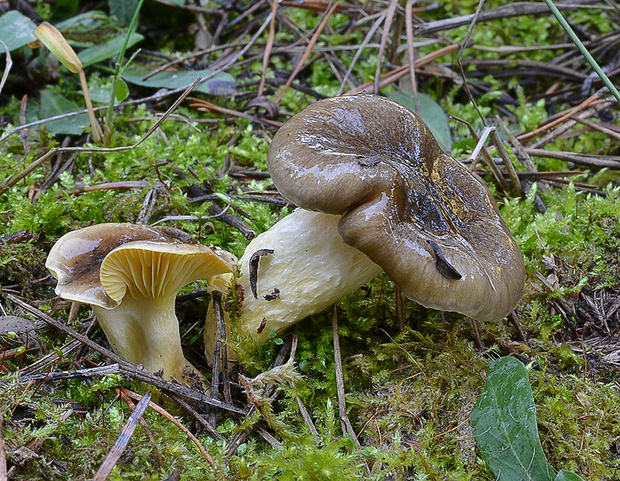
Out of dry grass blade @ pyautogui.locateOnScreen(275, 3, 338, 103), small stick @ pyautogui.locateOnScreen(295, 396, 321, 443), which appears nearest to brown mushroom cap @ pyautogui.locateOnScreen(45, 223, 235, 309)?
small stick @ pyautogui.locateOnScreen(295, 396, 321, 443)

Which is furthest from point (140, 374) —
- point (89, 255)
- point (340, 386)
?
point (340, 386)

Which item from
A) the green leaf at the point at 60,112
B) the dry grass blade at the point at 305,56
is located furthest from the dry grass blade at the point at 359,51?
the green leaf at the point at 60,112

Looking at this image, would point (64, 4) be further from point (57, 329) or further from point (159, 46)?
point (57, 329)

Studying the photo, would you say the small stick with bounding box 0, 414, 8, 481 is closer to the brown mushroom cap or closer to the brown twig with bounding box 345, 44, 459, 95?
the brown mushroom cap

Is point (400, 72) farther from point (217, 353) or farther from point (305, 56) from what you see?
point (217, 353)

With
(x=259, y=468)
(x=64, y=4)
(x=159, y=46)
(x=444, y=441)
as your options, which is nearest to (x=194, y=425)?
(x=259, y=468)

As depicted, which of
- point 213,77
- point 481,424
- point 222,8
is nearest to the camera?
point 481,424
